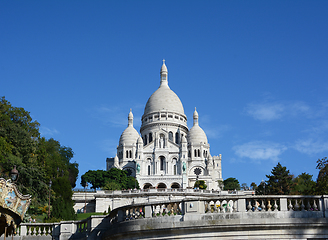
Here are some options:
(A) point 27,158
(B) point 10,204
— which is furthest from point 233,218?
(A) point 27,158

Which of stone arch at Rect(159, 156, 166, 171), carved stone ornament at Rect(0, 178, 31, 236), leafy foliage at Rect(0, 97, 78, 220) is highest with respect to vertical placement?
stone arch at Rect(159, 156, 166, 171)

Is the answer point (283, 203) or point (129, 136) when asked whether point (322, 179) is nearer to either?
point (283, 203)

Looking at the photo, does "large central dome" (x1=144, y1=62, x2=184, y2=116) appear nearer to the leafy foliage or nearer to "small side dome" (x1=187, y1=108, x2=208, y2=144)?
"small side dome" (x1=187, y1=108, x2=208, y2=144)

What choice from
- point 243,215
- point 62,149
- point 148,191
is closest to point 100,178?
point 62,149

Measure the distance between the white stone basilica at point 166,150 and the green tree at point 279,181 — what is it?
3969 cm

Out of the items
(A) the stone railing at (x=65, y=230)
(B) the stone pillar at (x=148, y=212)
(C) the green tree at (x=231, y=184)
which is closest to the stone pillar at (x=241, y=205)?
(B) the stone pillar at (x=148, y=212)

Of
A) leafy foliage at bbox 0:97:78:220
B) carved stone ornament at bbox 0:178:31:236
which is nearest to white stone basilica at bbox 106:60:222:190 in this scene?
leafy foliage at bbox 0:97:78:220

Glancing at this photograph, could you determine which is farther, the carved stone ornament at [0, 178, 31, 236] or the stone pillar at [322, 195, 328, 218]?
the carved stone ornament at [0, 178, 31, 236]

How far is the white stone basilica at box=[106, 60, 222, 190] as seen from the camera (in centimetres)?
10783

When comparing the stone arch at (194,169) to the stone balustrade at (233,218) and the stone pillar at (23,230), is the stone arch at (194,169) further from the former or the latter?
the stone balustrade at (233,218)

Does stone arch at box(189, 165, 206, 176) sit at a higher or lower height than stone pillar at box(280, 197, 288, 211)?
higher

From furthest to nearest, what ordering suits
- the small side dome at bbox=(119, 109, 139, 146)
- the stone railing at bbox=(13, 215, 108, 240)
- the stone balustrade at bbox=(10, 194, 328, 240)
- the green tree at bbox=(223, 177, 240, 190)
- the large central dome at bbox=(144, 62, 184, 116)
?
the large central dome at bbox=(144, 62, 184, 116) < the small side dome at bbox=(119, 109, 139, 146) < the green tree at bbox=(223, 177, 240, 190) < the stone railing at bbox=(13, 215, 108, 240) < the stone balustrade at bbox=(10, 194, 328, 240)

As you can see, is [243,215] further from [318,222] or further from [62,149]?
[62,149]

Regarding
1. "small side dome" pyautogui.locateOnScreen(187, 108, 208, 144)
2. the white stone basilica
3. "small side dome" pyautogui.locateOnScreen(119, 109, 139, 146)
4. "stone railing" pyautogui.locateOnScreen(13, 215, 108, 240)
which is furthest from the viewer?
"small side dome" pyautogui.locateOnScreen(119, 109, 139, 146)
